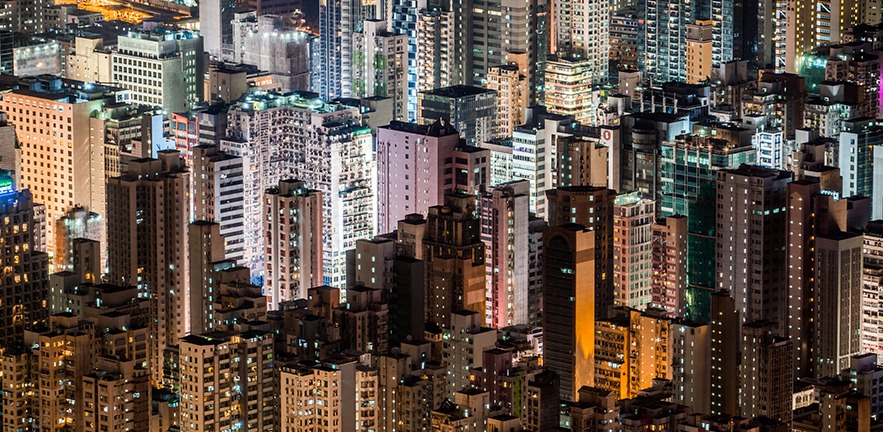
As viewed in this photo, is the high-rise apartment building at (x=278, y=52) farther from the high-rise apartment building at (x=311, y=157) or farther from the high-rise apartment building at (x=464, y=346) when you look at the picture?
the high-rise apartment building at (x=464, y=346)

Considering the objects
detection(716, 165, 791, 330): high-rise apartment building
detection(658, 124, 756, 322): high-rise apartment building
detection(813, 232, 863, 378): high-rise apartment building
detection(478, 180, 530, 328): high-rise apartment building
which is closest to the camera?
detection(813, 232, 863, 378): high-rise apartment building

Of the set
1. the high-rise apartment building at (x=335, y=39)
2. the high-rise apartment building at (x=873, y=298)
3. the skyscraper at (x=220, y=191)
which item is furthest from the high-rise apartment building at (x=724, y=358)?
the high-rise apartment building at (x=335, y=39)

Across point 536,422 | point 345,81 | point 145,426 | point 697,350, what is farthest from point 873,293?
point 345,81

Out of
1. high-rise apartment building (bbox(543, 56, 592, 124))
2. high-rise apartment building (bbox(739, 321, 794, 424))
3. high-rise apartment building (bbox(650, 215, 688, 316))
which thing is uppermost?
high-rise apartment building (bbox(543, 56, 592, 124))

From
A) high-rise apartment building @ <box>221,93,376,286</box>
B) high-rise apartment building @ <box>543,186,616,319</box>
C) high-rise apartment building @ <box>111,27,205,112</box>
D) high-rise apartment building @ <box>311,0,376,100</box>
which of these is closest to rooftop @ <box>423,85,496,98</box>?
high-rise apartment building @ <box>221,93,376,286</box>

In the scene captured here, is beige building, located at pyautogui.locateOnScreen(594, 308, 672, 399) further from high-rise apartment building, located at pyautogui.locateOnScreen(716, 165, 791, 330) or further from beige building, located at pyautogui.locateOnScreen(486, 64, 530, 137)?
beige building, located at pyautogui.locateOnScreen(486, 64, 530, 137)

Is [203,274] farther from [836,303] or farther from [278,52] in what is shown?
[278,52]
